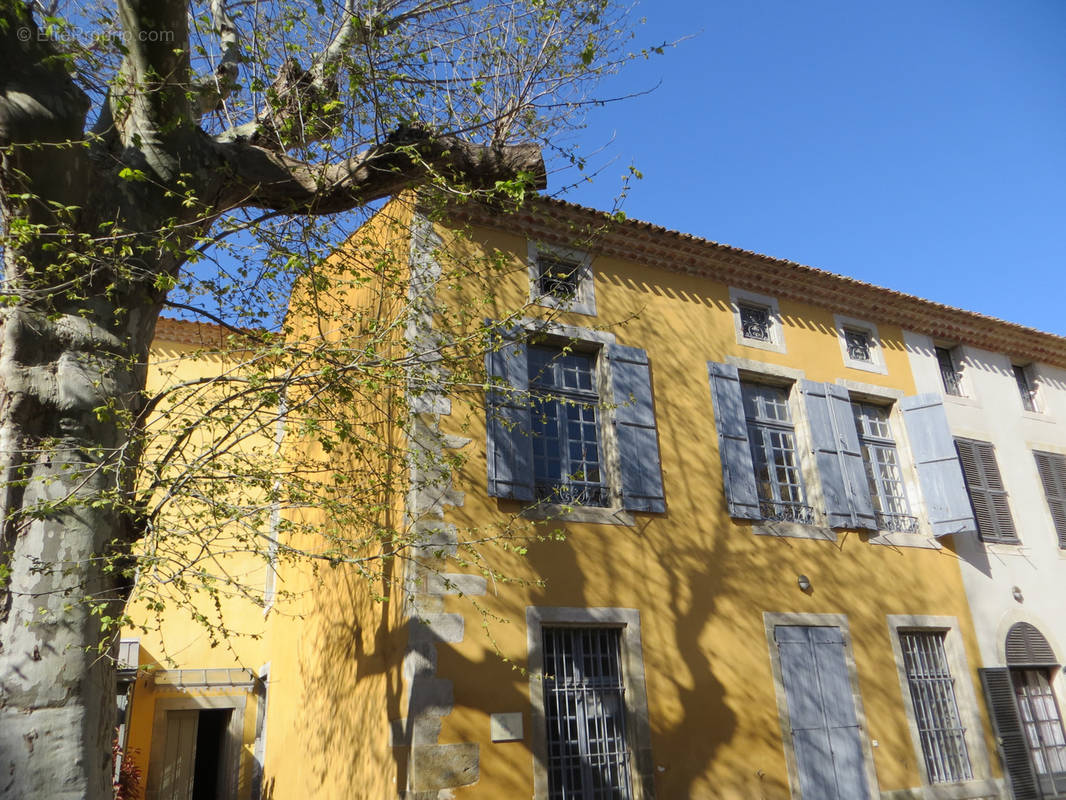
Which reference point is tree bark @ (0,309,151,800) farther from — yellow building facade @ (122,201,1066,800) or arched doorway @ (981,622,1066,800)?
arched doorway @ (981,622,1066,800)

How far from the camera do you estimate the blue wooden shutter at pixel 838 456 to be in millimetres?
8867

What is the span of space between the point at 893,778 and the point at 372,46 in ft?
26.8

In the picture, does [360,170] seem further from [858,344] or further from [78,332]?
[858,344]

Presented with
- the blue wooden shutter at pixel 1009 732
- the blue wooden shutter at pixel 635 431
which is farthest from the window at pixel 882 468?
the blue wooden shutter at pixel 635 431

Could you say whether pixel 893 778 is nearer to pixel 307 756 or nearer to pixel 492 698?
pixel 492 698

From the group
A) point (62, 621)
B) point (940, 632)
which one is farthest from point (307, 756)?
point (940, 632)

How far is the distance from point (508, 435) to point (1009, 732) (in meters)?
6.66

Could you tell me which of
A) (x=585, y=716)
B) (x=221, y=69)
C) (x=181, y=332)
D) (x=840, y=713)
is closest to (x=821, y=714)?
(x=840, y=713)

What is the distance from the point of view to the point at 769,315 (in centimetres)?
970

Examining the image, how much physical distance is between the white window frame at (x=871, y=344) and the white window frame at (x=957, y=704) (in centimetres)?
307

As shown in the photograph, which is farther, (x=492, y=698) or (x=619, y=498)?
(x=619, y=498)

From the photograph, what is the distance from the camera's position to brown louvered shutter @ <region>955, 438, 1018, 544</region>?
33.1 feet

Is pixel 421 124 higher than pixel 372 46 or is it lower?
lower

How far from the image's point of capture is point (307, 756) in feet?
27.0
